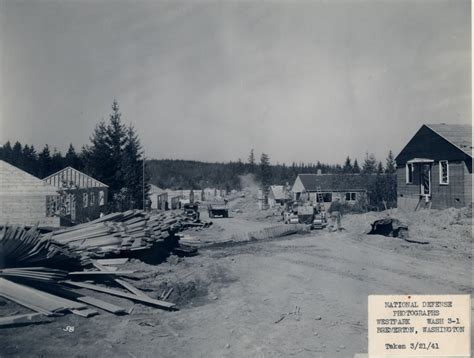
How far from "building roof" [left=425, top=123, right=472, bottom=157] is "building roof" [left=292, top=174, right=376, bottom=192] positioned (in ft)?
78.8

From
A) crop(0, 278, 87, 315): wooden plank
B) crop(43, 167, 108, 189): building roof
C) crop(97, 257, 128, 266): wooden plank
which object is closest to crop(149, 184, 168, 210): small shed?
crop(43, 167, 108, 189): building roof

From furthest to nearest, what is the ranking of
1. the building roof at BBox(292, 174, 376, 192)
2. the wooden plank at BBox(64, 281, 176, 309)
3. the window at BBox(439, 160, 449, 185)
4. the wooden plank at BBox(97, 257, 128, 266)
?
the building roof at BBox(292, 174, 376, 192)
the window at BBox(439, 160, 449, 185)
the wooden plank at BBox(97, 257, 128, 266)
the wooden plank at BBox(64, 281, 176, 309)

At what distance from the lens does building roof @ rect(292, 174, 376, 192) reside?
47531mm

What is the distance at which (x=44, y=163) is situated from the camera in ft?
161

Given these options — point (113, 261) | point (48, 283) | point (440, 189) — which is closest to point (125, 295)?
point (48, 283)

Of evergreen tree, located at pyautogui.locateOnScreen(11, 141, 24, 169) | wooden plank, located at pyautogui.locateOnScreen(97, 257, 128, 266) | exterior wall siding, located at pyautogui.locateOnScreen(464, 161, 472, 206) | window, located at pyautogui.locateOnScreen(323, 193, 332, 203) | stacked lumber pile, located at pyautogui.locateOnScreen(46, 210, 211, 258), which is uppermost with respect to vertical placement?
evergreen tree, located at pyautogui.locateOnScreen(11, 141, 24, 169)

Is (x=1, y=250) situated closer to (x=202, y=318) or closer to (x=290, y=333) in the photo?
(x=202, y=318)

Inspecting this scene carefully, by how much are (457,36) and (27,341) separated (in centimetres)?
1102

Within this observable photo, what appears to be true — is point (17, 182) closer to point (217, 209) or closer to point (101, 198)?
point (101, 198)

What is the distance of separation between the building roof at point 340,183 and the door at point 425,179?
2145 cm

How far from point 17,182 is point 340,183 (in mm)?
37677

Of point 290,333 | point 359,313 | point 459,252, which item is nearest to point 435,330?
point 359,313

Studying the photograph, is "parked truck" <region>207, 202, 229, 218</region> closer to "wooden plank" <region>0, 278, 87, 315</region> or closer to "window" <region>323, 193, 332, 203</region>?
"window" <region>323, 193, 332, 203</region>

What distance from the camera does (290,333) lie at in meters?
6.86
